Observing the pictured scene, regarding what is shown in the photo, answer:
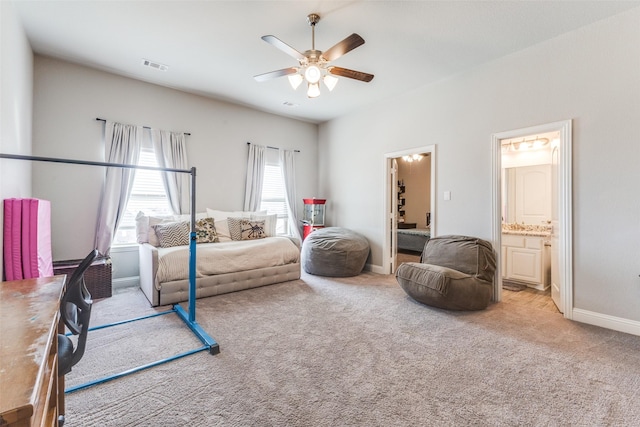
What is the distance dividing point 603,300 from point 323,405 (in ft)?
9.73

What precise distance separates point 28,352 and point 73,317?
0.87 metres

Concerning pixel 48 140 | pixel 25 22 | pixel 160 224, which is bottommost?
pixel 160 224

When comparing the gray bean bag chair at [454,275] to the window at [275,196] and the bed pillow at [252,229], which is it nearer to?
the bed pillow at [252,229]

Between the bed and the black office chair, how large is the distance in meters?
6.24

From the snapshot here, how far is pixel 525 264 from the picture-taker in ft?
13.6

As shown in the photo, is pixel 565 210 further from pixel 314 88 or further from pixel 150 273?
pixel 150 273

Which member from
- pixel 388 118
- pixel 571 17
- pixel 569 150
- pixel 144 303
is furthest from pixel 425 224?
pixel 144 303

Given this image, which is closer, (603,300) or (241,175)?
(603,300)

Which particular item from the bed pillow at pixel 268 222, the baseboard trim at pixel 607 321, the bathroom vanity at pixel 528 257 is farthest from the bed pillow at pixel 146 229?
the bathroom vanity at pixel 528 257

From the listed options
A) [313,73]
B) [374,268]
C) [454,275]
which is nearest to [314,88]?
[313,73]

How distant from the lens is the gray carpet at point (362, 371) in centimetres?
159

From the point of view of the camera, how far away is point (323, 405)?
1658mm

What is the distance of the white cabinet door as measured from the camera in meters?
4.02

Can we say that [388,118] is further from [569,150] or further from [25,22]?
[25,22]
